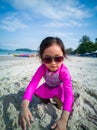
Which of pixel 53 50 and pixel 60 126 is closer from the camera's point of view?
pixel 60 126

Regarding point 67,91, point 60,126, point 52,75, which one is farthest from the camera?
point 52,75

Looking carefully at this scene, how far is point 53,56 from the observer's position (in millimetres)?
1992

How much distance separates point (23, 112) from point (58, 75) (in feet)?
2.54

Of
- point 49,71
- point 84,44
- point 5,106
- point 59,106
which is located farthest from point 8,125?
point 84,44

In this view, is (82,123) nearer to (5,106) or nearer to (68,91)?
(68,91)

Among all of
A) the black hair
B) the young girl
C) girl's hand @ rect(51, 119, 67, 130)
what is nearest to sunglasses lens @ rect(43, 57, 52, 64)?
the young girl

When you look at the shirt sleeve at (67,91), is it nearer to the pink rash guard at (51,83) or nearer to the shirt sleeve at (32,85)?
the pink rash guard at (51,83)

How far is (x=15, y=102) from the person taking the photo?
7.61 ft

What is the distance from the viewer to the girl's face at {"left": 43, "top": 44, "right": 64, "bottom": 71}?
6.54ft

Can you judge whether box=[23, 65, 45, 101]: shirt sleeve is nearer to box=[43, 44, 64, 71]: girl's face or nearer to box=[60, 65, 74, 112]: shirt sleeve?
box=[43, 44, 64, 71]: girl's face

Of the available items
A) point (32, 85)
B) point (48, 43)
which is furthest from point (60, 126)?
point (48, 43)

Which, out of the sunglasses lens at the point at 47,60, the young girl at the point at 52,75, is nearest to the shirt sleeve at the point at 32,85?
the young girl at the point at 52,75

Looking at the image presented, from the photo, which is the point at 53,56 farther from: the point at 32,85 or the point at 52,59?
the point at 32,85

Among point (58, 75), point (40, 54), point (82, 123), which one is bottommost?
point (82, 123)
